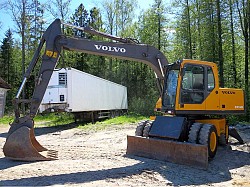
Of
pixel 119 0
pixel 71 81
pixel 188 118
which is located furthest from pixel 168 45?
pixel 188 118

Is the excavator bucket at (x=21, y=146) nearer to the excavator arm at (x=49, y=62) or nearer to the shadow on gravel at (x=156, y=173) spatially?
the excavator arm at (x=49, y=62)

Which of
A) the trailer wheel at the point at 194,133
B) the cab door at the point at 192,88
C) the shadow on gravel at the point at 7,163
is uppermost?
the cab door at the point at 192,88

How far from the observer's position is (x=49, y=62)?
8312mm

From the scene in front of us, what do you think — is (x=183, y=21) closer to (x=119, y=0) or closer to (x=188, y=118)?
(x=119, y=0)

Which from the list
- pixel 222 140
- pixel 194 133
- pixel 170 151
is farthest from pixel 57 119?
pixel 194 133

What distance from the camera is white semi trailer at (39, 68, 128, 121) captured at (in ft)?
55.2

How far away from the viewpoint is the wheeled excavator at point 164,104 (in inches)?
302

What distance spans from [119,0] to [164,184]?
32.7m

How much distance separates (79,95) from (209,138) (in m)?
10.9

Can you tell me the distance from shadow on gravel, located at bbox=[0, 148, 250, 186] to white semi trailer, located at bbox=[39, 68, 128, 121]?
30.4 ft

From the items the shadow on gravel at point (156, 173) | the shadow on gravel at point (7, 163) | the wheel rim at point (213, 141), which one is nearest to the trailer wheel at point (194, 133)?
the wheel rim at point (213, 141)

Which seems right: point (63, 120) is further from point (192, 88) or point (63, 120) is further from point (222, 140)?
point (192, 88)

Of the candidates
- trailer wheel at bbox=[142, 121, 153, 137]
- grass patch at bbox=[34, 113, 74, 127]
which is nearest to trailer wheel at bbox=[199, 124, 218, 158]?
trailer wheel at bbox=[142, 121, 153, 137]

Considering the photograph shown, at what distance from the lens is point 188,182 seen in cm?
632
